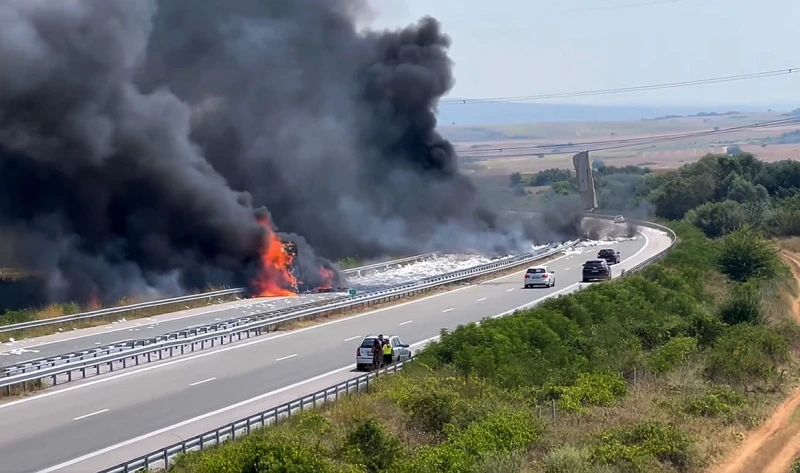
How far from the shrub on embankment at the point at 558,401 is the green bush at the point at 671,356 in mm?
65

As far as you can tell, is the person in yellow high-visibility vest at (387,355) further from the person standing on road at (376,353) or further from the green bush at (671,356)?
the green bush at (671,356)

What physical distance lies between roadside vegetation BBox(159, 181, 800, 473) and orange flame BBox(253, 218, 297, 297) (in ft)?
60.9

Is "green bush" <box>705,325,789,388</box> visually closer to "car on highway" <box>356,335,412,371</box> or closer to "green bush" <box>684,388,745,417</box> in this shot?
"green bush" <box>684,388,745,417</box>

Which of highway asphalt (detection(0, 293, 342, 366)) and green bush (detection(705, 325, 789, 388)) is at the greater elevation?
highway asphalt (detection(0, 293, 342, 366))

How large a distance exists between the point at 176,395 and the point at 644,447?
12022mm

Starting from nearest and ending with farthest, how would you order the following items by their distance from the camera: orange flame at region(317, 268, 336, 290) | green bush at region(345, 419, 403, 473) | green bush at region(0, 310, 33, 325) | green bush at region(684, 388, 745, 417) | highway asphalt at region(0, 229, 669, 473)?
1. green bush at region(345, 419, 403, 473)
2. highway asphalt at region(0, 229, 669, 473)
3. green bush at region(684, 388, 745, 417)
4. green bush at region(0, 310, 33, 325)
5. orange flame at region(317, 268, 336, 290)

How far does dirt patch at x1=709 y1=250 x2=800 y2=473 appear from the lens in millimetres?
23891

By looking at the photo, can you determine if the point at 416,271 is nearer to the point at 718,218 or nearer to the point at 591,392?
the point at 591,392

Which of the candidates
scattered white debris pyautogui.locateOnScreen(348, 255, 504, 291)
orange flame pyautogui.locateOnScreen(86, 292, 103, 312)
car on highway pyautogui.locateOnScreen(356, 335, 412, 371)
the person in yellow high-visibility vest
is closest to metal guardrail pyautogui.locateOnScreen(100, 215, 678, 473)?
the person in yellow high-visibility vest

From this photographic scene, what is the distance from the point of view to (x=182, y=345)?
36781 millimetres

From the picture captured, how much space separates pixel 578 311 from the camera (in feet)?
137

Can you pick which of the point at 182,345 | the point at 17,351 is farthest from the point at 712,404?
the point at 17,351

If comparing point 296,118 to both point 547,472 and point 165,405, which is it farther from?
point 547,472

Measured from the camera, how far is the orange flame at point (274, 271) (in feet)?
193
